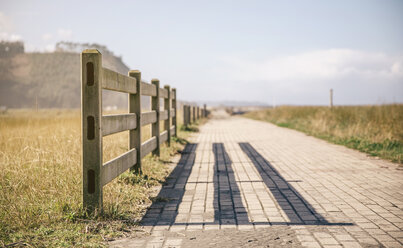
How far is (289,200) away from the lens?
13.4 feet

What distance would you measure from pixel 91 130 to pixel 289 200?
8.03 ft

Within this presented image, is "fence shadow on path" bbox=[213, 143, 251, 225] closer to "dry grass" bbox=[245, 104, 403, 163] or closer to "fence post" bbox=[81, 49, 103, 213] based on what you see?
"fence post" bbox=[81, 49, 103, 213]

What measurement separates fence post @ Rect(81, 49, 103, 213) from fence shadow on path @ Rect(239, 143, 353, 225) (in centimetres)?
181

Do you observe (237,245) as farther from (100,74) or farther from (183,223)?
(100,74)

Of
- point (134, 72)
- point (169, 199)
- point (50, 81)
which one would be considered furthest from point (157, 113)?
point (50, 81)

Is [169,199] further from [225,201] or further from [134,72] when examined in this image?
[134,72]

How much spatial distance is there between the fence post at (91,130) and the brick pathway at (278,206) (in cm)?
60

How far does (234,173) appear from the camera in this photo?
19.2 feet

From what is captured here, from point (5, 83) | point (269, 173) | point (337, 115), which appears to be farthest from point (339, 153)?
point (5, 83)

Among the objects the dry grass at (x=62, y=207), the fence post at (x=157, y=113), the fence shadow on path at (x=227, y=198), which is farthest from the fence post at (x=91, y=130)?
the fence post at (x=157, y=113)

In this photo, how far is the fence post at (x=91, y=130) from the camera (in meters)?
3.34

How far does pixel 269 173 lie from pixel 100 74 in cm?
350

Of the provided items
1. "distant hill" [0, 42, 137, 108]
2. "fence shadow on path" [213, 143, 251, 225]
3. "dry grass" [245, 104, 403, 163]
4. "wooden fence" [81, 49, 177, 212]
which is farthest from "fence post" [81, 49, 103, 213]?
"distant hill" [0, 42, 137, 108]

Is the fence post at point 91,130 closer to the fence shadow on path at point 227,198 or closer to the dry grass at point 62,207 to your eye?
the dry grass at point 62,207
